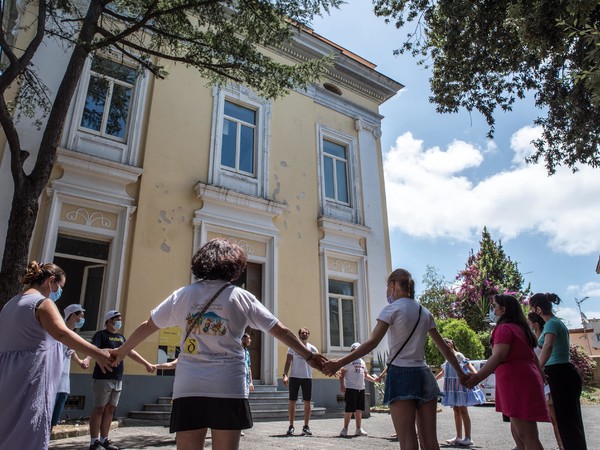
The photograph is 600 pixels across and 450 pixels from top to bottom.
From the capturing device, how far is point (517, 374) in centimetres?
372

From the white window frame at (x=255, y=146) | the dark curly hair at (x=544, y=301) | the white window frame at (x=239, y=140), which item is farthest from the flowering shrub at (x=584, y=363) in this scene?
the dark curly hair at (x=544, y=301)

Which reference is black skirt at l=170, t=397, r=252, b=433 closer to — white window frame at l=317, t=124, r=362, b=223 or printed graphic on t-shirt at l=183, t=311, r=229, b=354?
printed graphic on t-shirt at l=183, t=311, r=229, b=354

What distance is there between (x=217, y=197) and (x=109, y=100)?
362 cm

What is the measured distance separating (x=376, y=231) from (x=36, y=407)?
13362 millimetres

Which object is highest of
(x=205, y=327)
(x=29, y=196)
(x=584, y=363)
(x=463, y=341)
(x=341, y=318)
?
(x=29, y=196)

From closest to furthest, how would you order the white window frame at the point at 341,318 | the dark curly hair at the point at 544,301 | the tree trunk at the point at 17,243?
the dark curly hair at the point at 544,301, the tree trunk at the point at 17,243, the white window frame at the point at 341,318

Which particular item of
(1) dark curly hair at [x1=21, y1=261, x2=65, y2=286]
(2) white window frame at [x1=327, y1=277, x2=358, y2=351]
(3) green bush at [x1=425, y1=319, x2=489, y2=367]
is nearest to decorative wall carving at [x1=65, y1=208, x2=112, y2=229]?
(2) white window frame at [x1=327, y1=277, x2=358, y2=351]

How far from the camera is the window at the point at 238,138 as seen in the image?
13.2m

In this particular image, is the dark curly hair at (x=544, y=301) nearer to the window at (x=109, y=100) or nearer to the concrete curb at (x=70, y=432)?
the concrete curb at (x=70, y=432)

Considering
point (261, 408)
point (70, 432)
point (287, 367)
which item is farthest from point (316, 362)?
point (261, 408)

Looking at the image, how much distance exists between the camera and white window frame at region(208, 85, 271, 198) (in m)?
12.5

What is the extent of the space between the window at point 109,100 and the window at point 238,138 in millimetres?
2856

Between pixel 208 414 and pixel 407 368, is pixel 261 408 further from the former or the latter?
pixel 208 414

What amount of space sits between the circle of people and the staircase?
6335 millimetres
